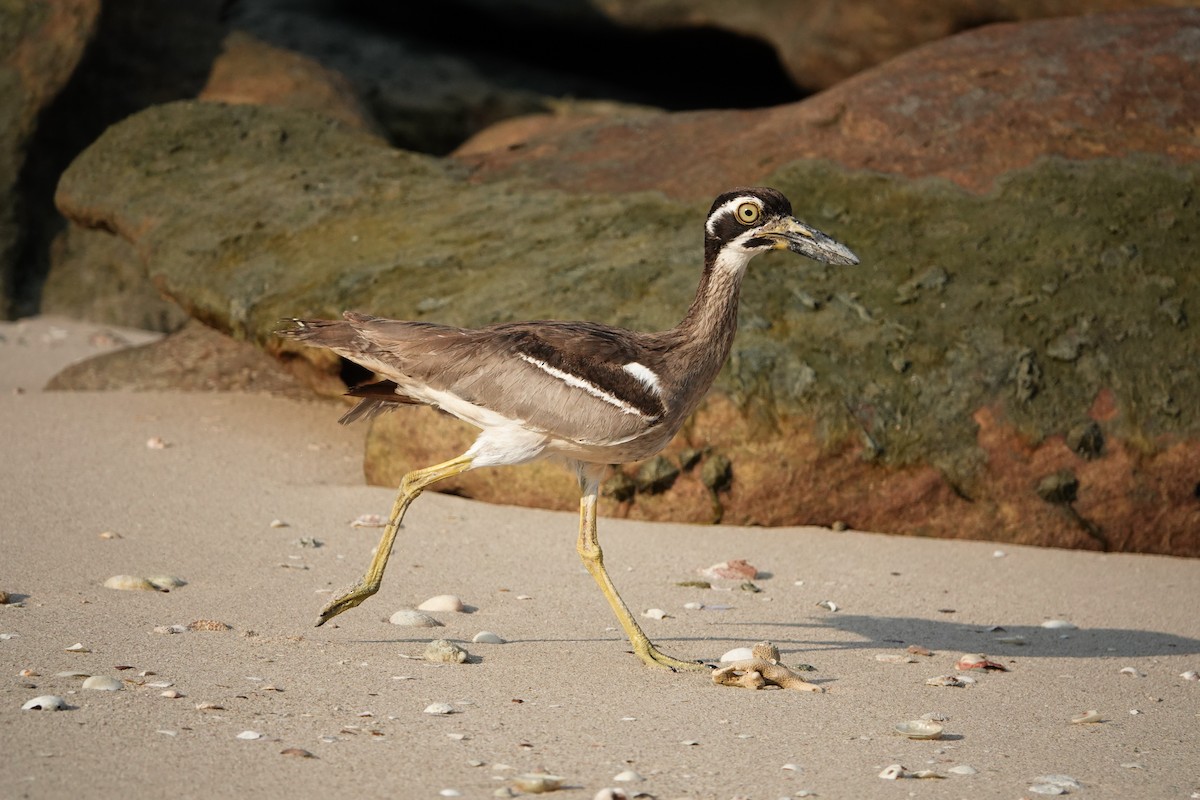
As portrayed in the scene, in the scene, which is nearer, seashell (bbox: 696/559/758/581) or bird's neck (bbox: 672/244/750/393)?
bird's neck (bbox: 672/244/750/393)

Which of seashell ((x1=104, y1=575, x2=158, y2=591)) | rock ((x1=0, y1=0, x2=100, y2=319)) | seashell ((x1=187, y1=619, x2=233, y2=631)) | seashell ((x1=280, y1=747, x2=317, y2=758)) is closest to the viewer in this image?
seashell ((x1=280, y1=747, x2=317, y2=758))

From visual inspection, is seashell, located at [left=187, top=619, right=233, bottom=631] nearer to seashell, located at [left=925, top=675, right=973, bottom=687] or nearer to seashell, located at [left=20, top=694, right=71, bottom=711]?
seashell, located at [left=20, top=694, right=71, bottom=711]

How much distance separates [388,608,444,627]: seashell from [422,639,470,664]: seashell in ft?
1.50

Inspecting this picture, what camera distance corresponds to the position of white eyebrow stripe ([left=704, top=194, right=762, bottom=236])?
5750 mm

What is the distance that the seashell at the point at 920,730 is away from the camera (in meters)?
4.48

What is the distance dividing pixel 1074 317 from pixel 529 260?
9.61 ft

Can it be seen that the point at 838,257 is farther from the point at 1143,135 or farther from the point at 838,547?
the point at 1143,135

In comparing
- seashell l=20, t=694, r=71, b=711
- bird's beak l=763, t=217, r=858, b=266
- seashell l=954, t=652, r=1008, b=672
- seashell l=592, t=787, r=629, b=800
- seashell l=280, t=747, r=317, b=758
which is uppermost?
bird's beak l=763, t=217, r=858, b=266

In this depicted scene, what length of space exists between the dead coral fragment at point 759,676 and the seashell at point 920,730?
0.52 metres

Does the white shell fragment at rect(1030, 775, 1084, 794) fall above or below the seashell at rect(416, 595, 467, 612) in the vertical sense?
above

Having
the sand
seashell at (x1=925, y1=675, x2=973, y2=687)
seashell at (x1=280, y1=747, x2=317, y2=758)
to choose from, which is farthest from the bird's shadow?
seashell at (x1=280, y1=747, x2=317, y2=758)

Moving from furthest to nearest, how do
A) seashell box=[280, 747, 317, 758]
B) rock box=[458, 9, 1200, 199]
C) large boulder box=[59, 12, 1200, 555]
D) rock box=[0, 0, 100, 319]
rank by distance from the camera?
rock box=[0, 0, 100, 319], rock box=[458, 9, 1200, 199], large boulder box=[59, 12, 1200, 555], seashell box=[280, 747, 317, 758]

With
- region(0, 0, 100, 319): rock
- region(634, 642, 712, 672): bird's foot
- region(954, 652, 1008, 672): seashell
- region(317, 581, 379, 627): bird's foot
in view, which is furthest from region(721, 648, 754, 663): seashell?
region(0, 0, 100, 319): rock

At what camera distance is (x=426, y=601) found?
590cm
